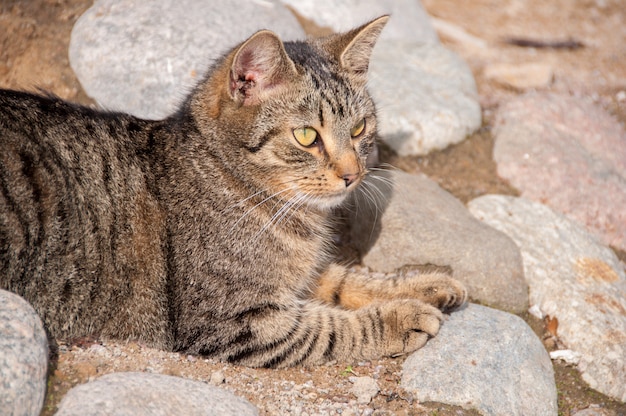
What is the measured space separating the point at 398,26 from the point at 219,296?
13.7 ft

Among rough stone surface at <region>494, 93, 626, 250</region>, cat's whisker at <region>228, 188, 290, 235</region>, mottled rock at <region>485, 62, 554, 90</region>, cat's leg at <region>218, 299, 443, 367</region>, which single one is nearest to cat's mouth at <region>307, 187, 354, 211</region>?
cat's whisker at <region>228, 188, 290, 235</region>

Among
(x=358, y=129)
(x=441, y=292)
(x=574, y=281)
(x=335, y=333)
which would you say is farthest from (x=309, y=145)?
(x=574, y=281)

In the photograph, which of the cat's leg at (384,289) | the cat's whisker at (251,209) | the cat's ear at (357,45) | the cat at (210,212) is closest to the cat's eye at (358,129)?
the cat at (210,212)

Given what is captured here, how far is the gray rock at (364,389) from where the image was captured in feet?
11.5

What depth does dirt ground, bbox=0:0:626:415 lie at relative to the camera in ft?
11.2

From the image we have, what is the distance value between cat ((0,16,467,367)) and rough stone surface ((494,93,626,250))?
7.32ft

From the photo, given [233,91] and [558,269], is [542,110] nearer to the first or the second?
[558,269]

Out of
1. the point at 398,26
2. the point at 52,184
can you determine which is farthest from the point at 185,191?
the point at 398,26

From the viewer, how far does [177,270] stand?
3629 millimetres

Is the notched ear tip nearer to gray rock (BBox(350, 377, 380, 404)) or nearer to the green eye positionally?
the green eye

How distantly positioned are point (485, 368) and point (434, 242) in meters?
1.09

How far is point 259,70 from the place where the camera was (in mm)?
3559

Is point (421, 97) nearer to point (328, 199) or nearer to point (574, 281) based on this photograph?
point (574, 281)

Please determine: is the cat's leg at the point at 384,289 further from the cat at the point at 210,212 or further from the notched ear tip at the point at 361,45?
the notched ear tip at the point at 361,45
